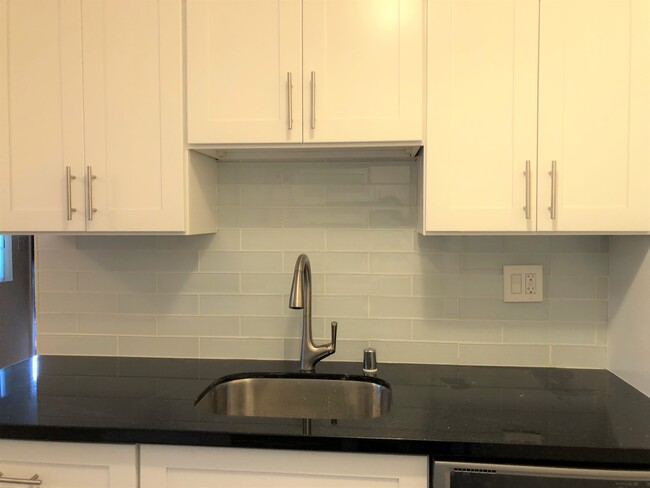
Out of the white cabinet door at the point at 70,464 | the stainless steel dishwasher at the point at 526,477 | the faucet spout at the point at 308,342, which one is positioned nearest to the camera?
the stainless steel dishwasher at the point at 526,477

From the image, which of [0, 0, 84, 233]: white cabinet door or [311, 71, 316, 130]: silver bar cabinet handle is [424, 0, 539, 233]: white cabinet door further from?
[0, 0, 84, 233]: white cabinet door

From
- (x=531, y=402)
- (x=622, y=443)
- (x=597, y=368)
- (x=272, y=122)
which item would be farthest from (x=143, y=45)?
(x=597, y=368)

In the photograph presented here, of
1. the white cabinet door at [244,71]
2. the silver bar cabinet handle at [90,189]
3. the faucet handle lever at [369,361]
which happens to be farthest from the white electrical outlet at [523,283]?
the silver bar cabinet handle at [90,189]

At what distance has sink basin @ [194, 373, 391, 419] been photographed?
151 centimetres

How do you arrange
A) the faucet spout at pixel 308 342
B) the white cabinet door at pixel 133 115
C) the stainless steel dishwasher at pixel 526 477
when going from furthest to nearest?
the faucet spout at pixel 308 342 → the white cabinet door at pixel 133 115 → the stainless steel dishwasher at pixel 526 477

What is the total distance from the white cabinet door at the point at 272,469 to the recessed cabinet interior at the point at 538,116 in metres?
0.65

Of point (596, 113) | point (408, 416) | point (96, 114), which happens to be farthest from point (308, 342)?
point (596, 113)

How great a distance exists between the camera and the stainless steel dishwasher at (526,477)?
1042 mm

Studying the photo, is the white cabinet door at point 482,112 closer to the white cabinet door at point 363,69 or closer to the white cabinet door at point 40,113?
the white cabinet door at point 363,69

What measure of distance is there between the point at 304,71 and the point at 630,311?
1.25 meters

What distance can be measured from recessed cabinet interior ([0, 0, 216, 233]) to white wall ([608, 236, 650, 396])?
4.56 ft

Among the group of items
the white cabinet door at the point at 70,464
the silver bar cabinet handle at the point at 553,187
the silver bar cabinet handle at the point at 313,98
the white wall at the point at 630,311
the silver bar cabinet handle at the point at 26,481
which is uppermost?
the silver bar cabinet handle at the point at 313,98

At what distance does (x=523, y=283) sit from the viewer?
64.2 inches

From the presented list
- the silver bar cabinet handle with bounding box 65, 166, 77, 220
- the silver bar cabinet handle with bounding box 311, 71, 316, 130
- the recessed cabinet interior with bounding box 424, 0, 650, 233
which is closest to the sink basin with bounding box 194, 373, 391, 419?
the recessed cabinet interior with bounding box 424, 0, 650, 233
